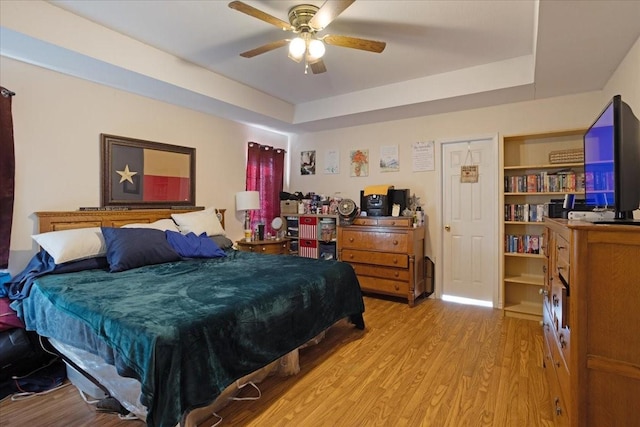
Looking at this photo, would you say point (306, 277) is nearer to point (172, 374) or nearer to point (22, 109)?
point (172, 374)

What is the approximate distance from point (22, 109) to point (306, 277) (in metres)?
2.65

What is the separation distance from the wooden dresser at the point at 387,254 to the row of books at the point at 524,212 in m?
0.96

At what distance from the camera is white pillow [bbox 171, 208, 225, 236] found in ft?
11.2

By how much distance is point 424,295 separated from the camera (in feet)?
13.6

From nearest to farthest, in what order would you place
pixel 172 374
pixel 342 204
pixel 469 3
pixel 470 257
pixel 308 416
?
1. pixel 172 374
2. pixel 308 416
3. pixel 469 3
4. pixel 470 257
5. pixel 342 204

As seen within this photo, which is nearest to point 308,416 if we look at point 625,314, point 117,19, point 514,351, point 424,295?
point 625,314

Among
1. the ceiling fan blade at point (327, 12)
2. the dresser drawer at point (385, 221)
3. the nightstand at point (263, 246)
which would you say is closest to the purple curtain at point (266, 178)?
the nightstand at point (263, 246)

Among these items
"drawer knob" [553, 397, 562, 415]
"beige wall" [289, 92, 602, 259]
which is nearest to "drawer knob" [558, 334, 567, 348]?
"drawer knob" [553, 397, 562, 415]

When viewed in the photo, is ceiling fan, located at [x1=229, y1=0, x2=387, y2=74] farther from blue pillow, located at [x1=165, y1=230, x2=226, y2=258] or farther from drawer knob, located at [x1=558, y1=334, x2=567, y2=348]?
drawer knob, located at [x1=558, y1=334, x2=567, y2=348]

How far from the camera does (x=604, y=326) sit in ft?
3.93

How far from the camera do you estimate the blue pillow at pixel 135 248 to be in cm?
255

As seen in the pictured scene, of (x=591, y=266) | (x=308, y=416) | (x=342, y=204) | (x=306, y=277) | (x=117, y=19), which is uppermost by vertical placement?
(x=117, y=19)

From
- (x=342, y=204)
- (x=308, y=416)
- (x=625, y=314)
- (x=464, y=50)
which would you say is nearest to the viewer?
(x=625, y=314)

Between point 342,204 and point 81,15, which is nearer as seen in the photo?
point 81,15
